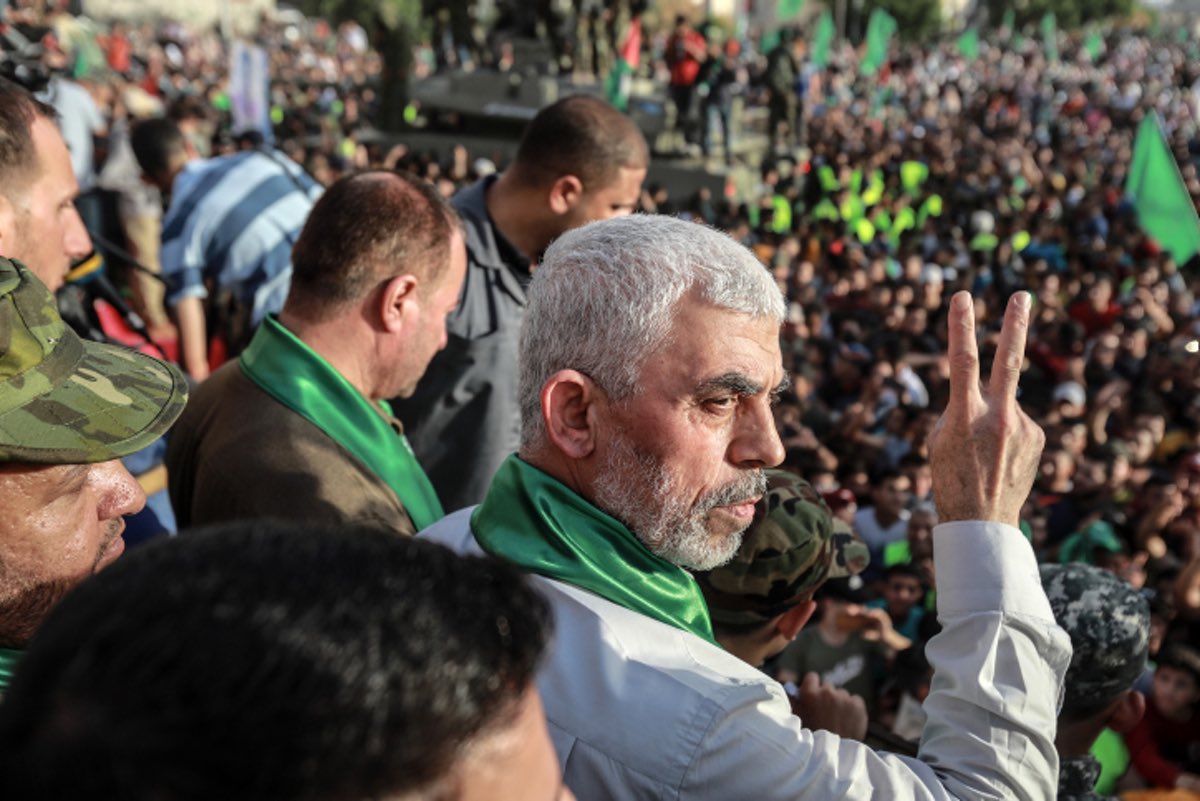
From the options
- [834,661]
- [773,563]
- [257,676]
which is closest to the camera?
[257,676]

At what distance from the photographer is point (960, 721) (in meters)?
1.40

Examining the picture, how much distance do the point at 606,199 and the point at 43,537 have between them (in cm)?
233

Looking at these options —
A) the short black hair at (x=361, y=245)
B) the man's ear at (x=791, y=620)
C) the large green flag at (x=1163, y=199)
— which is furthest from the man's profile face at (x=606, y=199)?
the large green flag at (x=1163, y=199)

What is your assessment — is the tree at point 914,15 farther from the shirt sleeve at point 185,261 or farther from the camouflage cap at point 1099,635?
the camouflage cap at point 1099,635

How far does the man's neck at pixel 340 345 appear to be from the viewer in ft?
7.84

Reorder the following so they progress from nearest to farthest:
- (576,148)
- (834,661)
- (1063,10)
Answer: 1. (576,148)
2. (834,661)
3. (1063,10)

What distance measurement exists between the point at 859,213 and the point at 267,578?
44.0 feet

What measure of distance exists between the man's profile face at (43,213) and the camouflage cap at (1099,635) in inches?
86.1

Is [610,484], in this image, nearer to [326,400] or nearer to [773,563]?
[773,563]

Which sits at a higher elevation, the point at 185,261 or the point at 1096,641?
the point at 185,261

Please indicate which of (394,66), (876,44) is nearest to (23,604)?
(394,66)

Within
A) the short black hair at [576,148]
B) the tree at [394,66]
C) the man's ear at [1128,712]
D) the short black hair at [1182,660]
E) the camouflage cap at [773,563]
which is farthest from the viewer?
the tree at [394,66]

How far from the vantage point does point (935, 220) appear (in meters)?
13.2

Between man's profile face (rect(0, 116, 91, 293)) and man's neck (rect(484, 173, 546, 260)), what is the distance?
1285mm
